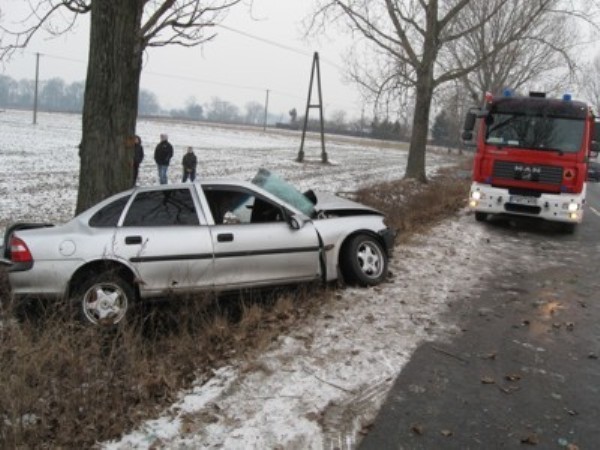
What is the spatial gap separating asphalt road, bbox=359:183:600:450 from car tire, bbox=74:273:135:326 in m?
2.86

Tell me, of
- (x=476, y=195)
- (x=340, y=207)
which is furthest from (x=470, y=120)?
(x=340, y=207)

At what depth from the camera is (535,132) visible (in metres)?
13.1

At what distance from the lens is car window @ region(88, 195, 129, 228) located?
6328 millimetres

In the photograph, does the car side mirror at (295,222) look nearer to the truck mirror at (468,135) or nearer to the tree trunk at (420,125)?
the truck mirror at (468,135)

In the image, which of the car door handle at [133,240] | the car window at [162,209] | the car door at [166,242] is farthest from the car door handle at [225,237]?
the car door handle at [133,240]

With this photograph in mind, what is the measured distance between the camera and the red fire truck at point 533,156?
41.8 feet

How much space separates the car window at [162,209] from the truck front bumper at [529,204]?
8.53m

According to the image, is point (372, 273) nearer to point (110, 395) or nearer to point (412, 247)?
point (412, 247)

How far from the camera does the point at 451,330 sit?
6336 millimetres

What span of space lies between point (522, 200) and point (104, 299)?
972 cm

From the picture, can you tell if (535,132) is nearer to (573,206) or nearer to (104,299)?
(573,206)

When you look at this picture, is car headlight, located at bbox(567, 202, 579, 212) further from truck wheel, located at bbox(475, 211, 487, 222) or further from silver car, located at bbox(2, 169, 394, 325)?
silver car, located at bbox(2, 169, 394, 325)

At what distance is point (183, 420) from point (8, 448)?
1100 millimetres

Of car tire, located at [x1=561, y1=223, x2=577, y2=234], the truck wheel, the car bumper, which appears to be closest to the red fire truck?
car tire, located at [x1=561, y1=223, x2=577, y2=234]
